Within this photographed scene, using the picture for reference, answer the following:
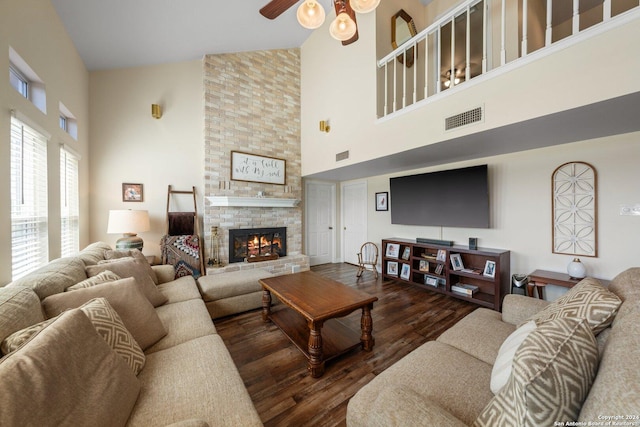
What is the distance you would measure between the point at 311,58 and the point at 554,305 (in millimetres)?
4925

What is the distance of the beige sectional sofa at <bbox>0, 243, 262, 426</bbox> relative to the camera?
2.32ft

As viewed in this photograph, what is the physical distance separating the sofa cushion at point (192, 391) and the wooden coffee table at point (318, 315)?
2.27 feet

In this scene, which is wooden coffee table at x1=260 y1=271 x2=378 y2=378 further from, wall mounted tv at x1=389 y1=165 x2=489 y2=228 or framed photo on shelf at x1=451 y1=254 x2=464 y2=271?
wall mounted tv at x1=389 y1=165 x2=489 y2=228

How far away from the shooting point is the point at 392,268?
13.6ft

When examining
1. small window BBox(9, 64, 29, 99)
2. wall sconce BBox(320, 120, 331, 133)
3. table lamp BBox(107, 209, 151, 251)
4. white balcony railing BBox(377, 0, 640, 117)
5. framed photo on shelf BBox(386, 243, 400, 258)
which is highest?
white balcony railing BBox(377, 0, 640, 117)

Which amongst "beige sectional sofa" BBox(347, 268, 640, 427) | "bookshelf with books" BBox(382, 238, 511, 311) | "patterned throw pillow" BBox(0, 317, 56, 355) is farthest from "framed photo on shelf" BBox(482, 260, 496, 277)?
"patterned throw pillow" BBox(0, 317, 56, 355)

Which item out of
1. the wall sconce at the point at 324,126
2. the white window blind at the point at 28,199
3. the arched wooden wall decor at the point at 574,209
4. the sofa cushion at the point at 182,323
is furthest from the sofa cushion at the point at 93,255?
the arched wooden wall decor at the point at 574,209

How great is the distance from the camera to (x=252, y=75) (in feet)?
13.8

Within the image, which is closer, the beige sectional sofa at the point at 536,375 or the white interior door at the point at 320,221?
the beige sectional sofa at the point at 536,375

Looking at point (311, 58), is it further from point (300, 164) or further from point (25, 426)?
point (25, 426)

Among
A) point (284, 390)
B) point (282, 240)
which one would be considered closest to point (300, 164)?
point (282, 240)

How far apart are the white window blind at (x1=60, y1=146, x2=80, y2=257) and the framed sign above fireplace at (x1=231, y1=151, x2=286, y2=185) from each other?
194 centimetres

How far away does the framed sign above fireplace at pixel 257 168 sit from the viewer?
407cm

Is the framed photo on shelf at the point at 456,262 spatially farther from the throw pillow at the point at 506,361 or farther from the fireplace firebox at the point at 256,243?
the fireplace firebox at the point at 256,243
